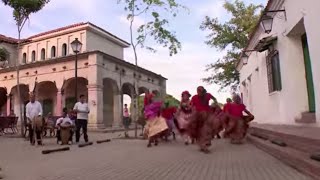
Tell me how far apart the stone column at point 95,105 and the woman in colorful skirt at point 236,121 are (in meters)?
17.3

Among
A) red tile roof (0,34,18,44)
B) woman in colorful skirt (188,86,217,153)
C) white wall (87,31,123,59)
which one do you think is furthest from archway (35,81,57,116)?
woman in colorful skirt (188,86,217,153)

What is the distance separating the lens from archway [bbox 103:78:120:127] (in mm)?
33219

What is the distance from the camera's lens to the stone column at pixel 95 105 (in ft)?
96.9

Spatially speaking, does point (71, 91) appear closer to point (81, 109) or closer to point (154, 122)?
point (81, 109)

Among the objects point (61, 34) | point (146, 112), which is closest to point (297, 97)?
point (146, 112)

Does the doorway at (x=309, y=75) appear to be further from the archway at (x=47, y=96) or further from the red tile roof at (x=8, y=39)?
the red tile roof at (x=8, y=39)

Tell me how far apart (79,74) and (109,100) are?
5.36 metres

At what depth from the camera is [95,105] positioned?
1160 inches

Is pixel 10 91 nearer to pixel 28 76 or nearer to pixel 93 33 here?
pixel 28 76

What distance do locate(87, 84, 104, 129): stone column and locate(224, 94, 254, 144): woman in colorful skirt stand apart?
17.3m

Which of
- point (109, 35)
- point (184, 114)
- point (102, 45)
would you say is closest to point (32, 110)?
point (184, 114)

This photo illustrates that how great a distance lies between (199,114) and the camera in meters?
10.8

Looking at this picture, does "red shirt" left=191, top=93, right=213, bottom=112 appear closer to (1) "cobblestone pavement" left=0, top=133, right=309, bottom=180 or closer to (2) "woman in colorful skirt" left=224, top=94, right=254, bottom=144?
(1) "cobblestone pavement" left=0, top=133, right=309, bottom=180

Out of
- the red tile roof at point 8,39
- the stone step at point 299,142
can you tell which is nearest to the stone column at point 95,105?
the red tile roof at point 8,39
